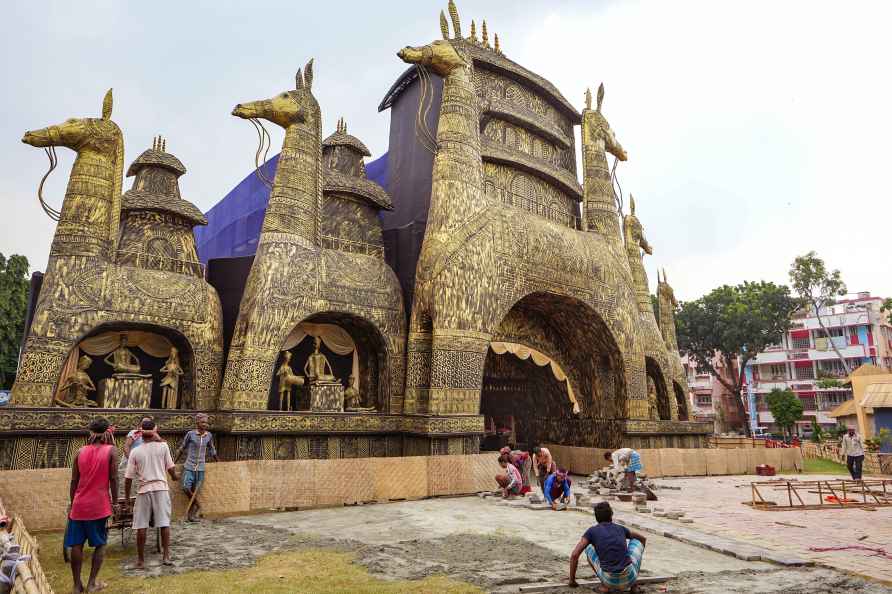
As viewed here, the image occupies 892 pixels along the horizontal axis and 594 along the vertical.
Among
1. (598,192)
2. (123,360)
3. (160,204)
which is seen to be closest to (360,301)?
(123,360)

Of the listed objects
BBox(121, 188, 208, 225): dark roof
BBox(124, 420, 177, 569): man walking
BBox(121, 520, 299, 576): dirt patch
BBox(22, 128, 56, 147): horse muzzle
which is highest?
BBox(22, 128, 56, 147): horse muzzle

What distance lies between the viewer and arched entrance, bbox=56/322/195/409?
10.7 m

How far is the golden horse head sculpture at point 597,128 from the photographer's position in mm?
18750

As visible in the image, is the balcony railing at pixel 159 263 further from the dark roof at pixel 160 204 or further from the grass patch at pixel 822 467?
the grass patch at pixel 822 467

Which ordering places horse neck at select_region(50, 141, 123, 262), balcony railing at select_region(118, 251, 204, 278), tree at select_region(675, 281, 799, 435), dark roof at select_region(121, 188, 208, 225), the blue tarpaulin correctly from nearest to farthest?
horse neck at select_region(50, 141, 123, 262), balcony railing at select_region(118, 251, 204, 278), dark roof at select_region(121, 188, 208, 225), the blue tarpaulin, tree at select_region(675, 281, 799, 435)

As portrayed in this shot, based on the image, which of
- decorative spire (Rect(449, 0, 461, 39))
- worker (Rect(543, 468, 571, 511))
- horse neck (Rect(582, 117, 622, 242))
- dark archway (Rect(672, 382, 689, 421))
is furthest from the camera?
dark archway (Rect(672, 382, 689, 421))

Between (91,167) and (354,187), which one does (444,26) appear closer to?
(354,187)

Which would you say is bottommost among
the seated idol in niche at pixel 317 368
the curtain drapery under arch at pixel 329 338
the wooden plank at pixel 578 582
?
the wooden plank at pixel 578 582

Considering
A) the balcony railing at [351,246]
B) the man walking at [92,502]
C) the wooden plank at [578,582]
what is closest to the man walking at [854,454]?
the wooden plank at [578,582]

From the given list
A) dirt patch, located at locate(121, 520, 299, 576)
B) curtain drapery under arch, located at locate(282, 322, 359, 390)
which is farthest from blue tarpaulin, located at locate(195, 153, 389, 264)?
dirt patch, located at locate(121, 520, 299, 576)

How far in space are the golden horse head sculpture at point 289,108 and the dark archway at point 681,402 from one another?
14719 millimetres

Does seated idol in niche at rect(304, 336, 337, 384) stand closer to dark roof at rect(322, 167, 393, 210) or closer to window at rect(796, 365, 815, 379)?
dark roof at rect(322, 167, 393, 210)

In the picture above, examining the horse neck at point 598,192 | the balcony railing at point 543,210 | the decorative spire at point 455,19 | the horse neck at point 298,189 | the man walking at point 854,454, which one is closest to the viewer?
the horse neck at point 298,189

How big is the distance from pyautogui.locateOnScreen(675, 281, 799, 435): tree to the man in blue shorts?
105ft
